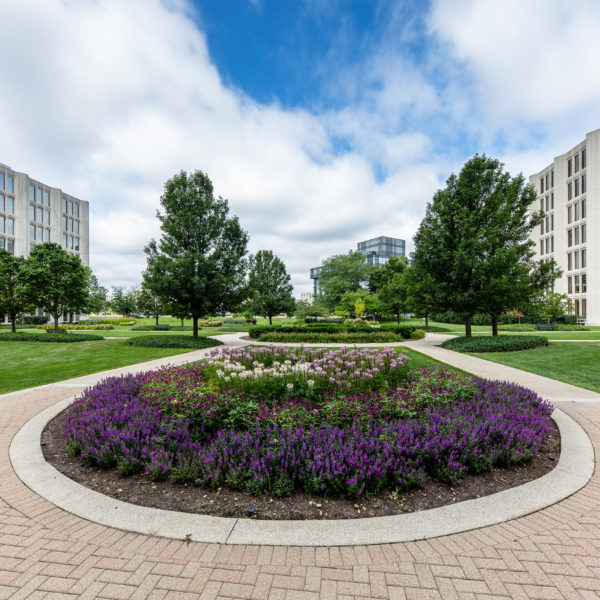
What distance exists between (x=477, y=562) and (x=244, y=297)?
52.2 feet

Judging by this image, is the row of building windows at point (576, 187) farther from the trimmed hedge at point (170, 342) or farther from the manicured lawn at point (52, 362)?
the manicured lawn at point (52, 362)

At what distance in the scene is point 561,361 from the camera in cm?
1038

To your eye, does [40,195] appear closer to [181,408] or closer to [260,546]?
[181,408]

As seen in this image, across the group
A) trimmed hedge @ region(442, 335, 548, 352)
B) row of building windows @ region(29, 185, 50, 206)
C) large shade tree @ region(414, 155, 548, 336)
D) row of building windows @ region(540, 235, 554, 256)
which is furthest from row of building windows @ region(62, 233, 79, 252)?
row of building windows @ region(540, 235, 554, 256)

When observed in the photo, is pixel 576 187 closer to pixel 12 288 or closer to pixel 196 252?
pixel 196 252

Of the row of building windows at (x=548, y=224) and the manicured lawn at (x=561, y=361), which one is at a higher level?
the row of building windows at (x=548, y=224)

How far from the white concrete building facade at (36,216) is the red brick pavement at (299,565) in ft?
154

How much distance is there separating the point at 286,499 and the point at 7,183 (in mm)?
55435

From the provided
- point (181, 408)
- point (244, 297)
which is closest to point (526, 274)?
point (244, 297)

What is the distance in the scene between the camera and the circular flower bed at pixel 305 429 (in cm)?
305

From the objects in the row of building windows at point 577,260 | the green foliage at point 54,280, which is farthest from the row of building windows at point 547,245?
the green foliage at point 54,280

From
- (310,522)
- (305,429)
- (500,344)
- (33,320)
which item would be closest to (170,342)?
(305,429)

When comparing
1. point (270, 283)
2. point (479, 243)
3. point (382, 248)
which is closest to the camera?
point (479, 243)

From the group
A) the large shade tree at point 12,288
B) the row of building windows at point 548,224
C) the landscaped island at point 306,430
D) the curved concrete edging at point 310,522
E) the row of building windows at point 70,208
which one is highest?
the row of building windows at point 70,208
